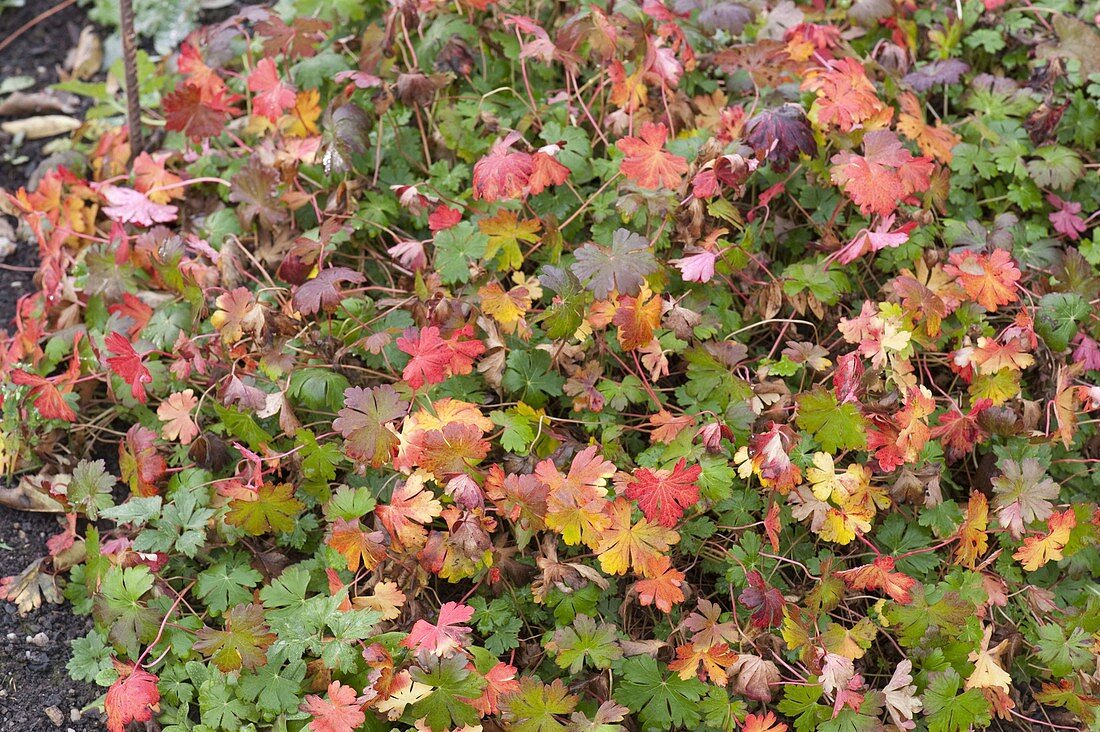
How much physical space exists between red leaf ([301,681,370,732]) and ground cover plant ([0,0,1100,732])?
0.6 inches

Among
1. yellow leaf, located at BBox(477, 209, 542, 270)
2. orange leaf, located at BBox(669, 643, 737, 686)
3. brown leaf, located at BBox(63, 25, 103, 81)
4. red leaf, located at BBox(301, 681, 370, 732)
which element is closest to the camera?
red leaf, located at BBox(301, 681, 370, 732)

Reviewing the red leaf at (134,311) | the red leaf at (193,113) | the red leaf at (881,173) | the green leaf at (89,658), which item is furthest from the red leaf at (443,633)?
the red leaf at (193,113)

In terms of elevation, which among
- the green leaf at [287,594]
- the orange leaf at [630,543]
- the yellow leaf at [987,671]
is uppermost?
the orange leaf at [630,543]

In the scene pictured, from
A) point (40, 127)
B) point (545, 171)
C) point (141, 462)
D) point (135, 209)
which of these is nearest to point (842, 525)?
point (545, 171)

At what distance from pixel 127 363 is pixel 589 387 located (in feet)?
3.76

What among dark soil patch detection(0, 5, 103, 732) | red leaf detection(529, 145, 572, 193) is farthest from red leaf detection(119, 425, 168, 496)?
red leaf detection(529, 145, 572, 193)

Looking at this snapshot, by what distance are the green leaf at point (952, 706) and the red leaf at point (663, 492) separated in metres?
0.67

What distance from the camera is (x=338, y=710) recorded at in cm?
209

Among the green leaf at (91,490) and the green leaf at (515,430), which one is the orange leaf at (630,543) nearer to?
the green leaf at (515,430)

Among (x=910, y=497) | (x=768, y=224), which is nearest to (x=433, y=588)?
(x=910, y=497)

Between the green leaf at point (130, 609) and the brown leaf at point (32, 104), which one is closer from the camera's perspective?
the green leaf at point (130, 609)

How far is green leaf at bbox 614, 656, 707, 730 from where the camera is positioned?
7.32 ft

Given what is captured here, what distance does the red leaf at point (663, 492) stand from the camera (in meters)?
2.21

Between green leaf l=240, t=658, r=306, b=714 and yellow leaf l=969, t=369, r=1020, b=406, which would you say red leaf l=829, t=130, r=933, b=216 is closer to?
yellow leaf l=969, t=369, r=1020, b=406
